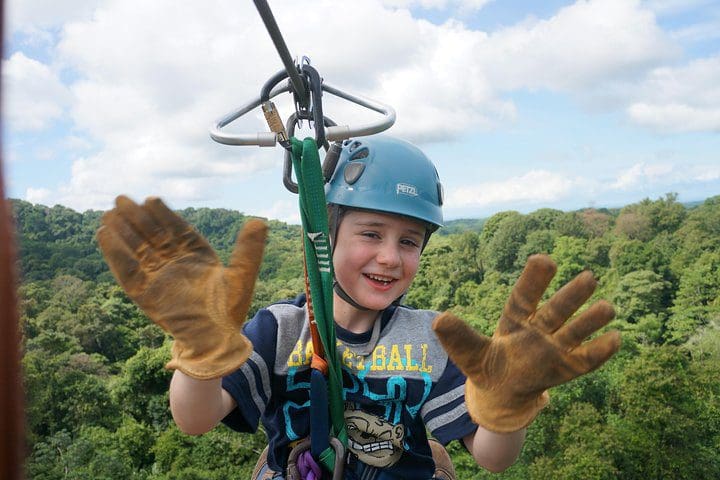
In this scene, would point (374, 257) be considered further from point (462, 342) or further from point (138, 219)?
point (138, 219)

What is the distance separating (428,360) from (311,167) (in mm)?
859

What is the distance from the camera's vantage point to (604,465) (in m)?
17.1

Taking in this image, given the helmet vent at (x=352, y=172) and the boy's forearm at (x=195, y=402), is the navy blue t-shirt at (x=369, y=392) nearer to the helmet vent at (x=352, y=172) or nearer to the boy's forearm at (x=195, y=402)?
the boy's forearm at (x=195, y=402)

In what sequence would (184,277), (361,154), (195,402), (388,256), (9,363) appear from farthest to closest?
(361,154)
(388,256)
(195,402)
(184,277)
(9,363)

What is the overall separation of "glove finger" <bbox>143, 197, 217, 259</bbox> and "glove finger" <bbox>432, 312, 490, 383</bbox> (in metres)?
0.61

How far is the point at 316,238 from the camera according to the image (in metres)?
1.81

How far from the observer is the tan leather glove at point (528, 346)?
4.41 ft

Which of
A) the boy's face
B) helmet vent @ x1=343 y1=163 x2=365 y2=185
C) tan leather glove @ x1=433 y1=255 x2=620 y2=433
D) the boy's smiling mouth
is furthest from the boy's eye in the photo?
tan leather glove @ x1=433 y1=255 x2=620 y2=433

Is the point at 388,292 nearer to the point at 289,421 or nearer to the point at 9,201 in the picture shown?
the point at 289,421

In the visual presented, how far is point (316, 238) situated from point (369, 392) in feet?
2.15

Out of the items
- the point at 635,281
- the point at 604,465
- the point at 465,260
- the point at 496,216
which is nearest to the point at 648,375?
the point at 604,465

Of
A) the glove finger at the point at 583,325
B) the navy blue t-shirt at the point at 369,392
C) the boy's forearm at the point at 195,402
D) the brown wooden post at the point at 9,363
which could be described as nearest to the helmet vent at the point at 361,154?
the navy blue t-shirt at the point at 369,392

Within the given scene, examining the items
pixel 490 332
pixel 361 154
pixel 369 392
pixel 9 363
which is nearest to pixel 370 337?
pixel 369 392

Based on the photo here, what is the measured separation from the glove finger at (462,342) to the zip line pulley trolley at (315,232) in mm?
525
